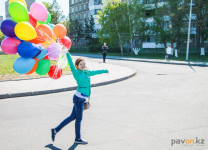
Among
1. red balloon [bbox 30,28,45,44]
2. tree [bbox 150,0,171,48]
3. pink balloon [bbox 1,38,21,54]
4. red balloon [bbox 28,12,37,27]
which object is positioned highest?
tree [bbox 150,0,171,48]

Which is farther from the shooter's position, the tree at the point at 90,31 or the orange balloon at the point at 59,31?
the tree at the point at 90,31

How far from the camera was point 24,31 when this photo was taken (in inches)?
177

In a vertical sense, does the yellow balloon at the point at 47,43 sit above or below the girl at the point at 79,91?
above

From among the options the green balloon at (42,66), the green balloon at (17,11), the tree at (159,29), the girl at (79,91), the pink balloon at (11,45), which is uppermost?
the tree at (159,29)

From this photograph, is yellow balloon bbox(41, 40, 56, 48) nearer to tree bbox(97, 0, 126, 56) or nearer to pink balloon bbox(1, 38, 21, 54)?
pink balloon bbox(1, 38, 21, 54)

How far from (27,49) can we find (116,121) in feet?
8.87

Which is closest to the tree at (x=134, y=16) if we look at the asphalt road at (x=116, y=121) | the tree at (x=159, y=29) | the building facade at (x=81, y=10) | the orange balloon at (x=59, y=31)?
the tree at (x=159, y=29)

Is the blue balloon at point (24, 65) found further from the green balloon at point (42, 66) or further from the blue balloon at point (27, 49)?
the green balloon at point (42, 66)

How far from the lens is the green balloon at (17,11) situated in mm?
4750

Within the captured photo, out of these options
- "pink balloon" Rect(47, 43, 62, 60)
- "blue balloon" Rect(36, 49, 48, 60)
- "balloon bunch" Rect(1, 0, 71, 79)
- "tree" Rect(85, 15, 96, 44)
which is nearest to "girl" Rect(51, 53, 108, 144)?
"pink balloon" Rect(47, 43, 62, 60)

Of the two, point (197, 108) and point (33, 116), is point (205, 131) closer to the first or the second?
point (197, 108)

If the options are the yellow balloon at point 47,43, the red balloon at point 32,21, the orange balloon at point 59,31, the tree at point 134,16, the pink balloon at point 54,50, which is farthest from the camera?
the tree at point 134,16

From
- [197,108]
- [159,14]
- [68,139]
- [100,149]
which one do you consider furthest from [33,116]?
[159,14]

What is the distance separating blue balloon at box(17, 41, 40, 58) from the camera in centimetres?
461
